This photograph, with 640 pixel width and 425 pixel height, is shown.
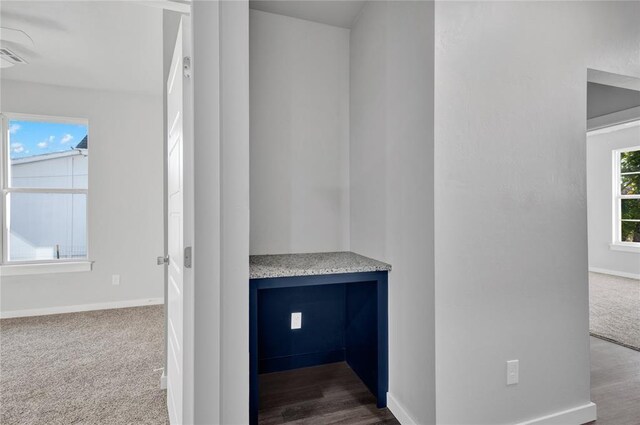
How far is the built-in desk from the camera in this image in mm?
1788

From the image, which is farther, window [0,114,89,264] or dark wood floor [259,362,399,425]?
window [0,114,89,264]

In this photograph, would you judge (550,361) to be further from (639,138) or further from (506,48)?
(639,138)

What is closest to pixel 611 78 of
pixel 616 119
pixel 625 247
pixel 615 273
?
pixel 616 119

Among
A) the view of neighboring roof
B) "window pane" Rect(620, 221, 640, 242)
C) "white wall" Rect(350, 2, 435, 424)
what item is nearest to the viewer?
"white wall" Rect(350, 2, 435, 424)

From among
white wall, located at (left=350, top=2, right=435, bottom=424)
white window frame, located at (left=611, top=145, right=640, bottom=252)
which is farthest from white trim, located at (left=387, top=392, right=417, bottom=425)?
white window frame, located at (left=611, top=145, right=640, bottom=252)

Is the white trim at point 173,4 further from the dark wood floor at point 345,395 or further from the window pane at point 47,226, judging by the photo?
the window pane at point 47,226

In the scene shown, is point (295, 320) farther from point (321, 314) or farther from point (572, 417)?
point (572, 417)

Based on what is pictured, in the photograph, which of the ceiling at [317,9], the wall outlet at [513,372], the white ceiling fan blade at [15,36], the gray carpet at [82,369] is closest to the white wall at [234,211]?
the gray carpet at [82,369]

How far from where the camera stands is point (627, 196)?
17.5 ft

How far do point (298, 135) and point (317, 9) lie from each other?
34.6 inches

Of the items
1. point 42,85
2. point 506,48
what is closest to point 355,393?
point 506,48

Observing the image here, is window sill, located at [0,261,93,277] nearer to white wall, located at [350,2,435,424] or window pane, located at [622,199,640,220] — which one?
white wall, located at [350,2,435,424]

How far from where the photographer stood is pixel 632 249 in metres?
5.18

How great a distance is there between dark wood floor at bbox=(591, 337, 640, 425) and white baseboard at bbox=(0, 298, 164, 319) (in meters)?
4.24
